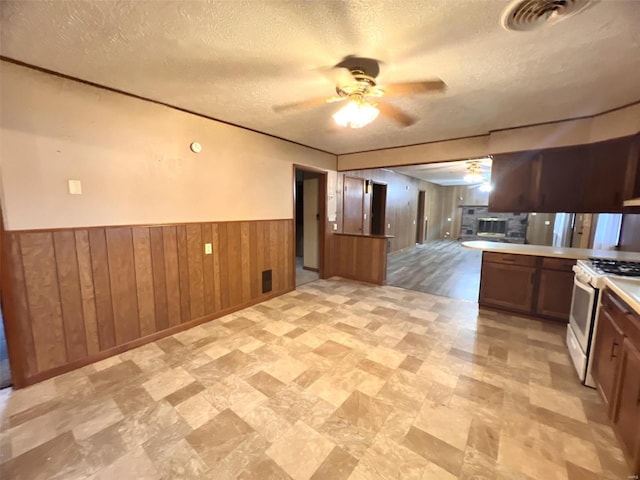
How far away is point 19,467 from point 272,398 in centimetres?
136

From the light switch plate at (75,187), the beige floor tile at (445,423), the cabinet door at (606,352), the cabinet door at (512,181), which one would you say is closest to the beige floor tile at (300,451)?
the beige floor tile at (445,423)

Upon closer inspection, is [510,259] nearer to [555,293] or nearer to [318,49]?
[555,293]

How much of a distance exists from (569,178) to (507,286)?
1.45 meters

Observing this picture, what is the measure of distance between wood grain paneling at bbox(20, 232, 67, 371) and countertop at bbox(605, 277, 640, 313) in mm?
3843

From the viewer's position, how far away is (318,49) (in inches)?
65.0

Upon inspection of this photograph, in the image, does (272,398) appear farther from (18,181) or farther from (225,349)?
(18,181)

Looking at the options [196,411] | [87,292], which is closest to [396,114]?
[196,411]

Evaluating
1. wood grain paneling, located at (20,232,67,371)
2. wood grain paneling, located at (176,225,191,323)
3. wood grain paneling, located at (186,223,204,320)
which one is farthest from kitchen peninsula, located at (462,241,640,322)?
wood grain paneling, located at (20,232,67,371)

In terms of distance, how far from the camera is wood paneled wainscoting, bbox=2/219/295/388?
6.54 ft

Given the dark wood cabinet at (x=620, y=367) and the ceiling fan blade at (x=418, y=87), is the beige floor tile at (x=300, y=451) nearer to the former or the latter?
the dark wood cabinet at (x=620, y=367)

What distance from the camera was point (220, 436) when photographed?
5.23 ft

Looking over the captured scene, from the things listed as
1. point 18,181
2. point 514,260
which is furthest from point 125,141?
point 514,260

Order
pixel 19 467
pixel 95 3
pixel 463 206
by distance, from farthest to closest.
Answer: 1. pixel 463 206
2. pixel 19 467
3. pixel 95 3

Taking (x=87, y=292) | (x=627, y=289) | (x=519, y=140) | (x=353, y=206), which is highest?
(x=519, y=140)
